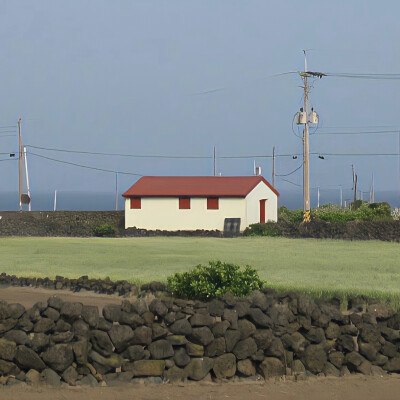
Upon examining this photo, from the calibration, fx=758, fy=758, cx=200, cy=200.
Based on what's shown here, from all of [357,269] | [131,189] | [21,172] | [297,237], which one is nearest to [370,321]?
[357,269]

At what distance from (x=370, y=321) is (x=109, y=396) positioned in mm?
5066

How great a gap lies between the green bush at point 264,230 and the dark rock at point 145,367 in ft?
134

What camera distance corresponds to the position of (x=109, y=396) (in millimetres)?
11961

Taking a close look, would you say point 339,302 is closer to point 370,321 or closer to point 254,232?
point 370,321

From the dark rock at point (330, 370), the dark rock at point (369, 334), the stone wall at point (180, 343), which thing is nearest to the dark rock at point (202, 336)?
the stone wall at point (180, 343)

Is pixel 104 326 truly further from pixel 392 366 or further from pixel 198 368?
pixel 392 366

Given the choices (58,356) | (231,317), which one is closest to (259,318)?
(231,317)

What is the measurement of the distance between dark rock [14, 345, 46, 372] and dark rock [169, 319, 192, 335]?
2210 mm

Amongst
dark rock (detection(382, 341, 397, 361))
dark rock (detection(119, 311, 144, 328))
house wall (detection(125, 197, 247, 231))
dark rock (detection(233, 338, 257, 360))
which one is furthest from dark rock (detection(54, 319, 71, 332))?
house wall (detection(125, 197, 247, 231))

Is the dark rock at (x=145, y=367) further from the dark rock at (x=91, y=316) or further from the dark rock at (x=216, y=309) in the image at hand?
the dark rock at (x=216, y=309)

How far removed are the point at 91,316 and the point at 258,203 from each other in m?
51.8

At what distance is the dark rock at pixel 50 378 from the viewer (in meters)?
12.2

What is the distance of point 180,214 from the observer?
201 feet

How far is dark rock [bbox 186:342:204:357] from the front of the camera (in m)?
12.7
